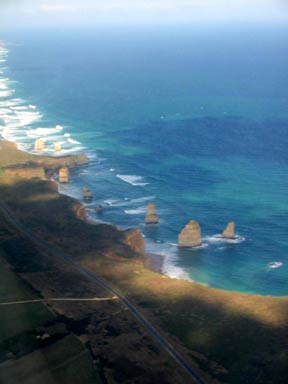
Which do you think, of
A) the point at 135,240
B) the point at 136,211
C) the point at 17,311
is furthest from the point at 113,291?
the point at 136,211

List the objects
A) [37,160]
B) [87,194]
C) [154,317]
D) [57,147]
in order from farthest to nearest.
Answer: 1. [57,147]
2. [37,160]
3. [87,194]
4. [154,317]

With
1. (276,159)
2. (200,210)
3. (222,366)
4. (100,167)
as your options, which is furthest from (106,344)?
(276,159)

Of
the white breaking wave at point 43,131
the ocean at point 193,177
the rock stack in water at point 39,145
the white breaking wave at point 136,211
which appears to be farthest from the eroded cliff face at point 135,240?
the white breaking wave at point 43,131

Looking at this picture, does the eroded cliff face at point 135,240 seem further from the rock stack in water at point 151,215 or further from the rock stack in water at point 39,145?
the rock stack in water at point 39,145

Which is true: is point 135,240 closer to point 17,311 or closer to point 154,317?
point 154,317

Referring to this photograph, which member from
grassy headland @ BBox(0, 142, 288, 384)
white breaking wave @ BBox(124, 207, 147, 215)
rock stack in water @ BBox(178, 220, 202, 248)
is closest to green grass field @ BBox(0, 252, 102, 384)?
grassy headland @ BBox(0, 142, 288, 384)

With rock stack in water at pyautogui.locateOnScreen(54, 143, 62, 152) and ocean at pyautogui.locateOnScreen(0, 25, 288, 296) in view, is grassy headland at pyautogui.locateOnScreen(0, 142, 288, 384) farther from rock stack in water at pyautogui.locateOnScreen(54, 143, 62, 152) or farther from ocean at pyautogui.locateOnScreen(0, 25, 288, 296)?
rock stack in water at pyautogui.locateOnScreen(54, 143, 62, 152)

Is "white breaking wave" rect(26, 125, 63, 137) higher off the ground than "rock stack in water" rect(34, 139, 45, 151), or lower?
lower
